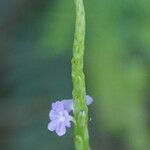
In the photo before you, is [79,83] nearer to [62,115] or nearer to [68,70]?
[62,115]

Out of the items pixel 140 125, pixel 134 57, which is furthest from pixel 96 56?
pixel 140 125

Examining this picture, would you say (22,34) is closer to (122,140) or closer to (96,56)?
(96,56)

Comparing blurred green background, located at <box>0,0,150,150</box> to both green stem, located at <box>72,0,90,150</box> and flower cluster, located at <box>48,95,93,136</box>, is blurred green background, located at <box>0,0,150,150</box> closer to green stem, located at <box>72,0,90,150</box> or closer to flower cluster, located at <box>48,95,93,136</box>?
flower cluster, located at <box>48,95,93,136</box>

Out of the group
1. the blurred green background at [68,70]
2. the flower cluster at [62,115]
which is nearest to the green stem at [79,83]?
the flower cluster at [62,115]

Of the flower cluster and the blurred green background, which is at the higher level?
the blurred green background

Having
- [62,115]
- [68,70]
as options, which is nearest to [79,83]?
[62,115]

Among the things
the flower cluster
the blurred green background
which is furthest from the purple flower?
the blurred green background
